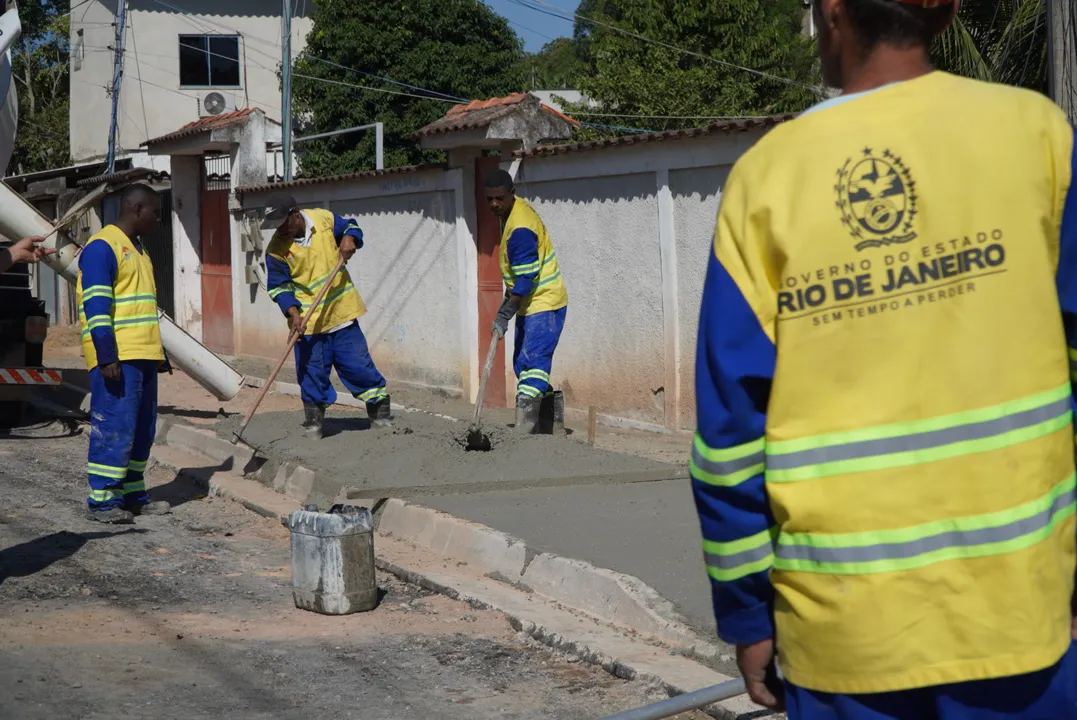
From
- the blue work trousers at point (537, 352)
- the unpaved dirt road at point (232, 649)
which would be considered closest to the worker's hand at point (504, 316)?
the blue work trousers at point (537, 352)

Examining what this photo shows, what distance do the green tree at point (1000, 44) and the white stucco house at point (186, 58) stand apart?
77.2 feet

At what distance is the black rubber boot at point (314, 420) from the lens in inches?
355

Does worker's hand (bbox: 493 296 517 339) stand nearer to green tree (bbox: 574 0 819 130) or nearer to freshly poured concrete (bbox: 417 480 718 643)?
freshly poured concrete (bbox: 417 480 718 643)

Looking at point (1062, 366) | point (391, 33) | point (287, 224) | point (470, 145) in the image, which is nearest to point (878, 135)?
point (1062, 366)

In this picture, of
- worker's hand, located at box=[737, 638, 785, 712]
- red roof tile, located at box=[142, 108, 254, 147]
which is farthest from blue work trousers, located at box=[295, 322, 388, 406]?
red roof tile, located at box=[142, 108, 254, 147]

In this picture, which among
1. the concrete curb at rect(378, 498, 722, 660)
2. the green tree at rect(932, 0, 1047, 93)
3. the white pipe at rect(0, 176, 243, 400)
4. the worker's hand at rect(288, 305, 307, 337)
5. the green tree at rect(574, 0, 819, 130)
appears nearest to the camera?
the concrete curb at rect(378, 498, 722, 660)

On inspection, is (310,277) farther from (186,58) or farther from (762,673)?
(186,58)

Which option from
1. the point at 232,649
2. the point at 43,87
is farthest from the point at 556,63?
the point at 232,649

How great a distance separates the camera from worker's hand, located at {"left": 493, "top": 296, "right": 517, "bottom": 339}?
923 centimetres

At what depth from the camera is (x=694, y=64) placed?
2669cm

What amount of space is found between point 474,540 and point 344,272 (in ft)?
10.5

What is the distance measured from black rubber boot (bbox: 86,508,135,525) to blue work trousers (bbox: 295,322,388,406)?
172cm

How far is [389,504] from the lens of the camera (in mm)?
7312

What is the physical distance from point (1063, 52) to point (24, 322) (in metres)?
8.28
